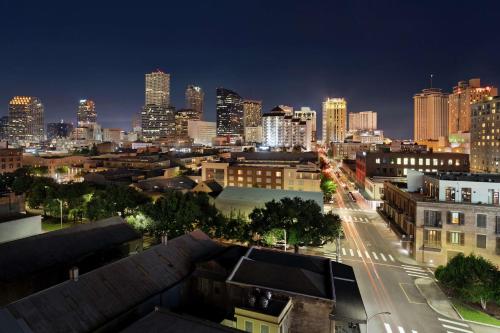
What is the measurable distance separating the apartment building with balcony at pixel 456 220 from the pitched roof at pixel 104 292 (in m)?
35.7

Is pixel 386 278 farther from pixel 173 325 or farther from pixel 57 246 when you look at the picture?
pixel 57 246

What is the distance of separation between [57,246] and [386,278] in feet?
140

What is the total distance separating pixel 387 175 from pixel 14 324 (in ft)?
368

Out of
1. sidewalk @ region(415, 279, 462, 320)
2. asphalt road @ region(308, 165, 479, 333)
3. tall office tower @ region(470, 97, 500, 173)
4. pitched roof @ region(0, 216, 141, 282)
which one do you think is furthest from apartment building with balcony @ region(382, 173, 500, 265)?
tall office tower @ region(470, 97, 500, 173)

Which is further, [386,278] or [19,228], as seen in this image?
[19,228]

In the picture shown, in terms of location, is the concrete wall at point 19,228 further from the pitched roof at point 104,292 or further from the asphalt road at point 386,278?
the asphalt road at point 386,278

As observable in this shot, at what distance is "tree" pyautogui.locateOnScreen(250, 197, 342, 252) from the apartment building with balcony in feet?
42.6

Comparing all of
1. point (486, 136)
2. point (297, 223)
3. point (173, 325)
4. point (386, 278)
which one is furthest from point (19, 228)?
point (486, 136)

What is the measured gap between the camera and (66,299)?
2480 cm

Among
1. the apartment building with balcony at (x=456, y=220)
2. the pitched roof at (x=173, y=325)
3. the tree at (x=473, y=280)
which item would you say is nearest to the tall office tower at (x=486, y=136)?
the apartment building with balcony at (x=456, y=220)

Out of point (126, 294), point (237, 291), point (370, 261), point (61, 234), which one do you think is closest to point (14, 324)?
point (126, 294)

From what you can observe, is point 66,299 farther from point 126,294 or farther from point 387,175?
point 387,175

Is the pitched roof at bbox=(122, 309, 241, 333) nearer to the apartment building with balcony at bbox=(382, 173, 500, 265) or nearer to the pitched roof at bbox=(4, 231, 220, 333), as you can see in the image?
the pitched roof at bbox=(4, 231, 220, 333)

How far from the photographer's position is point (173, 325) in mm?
21531
